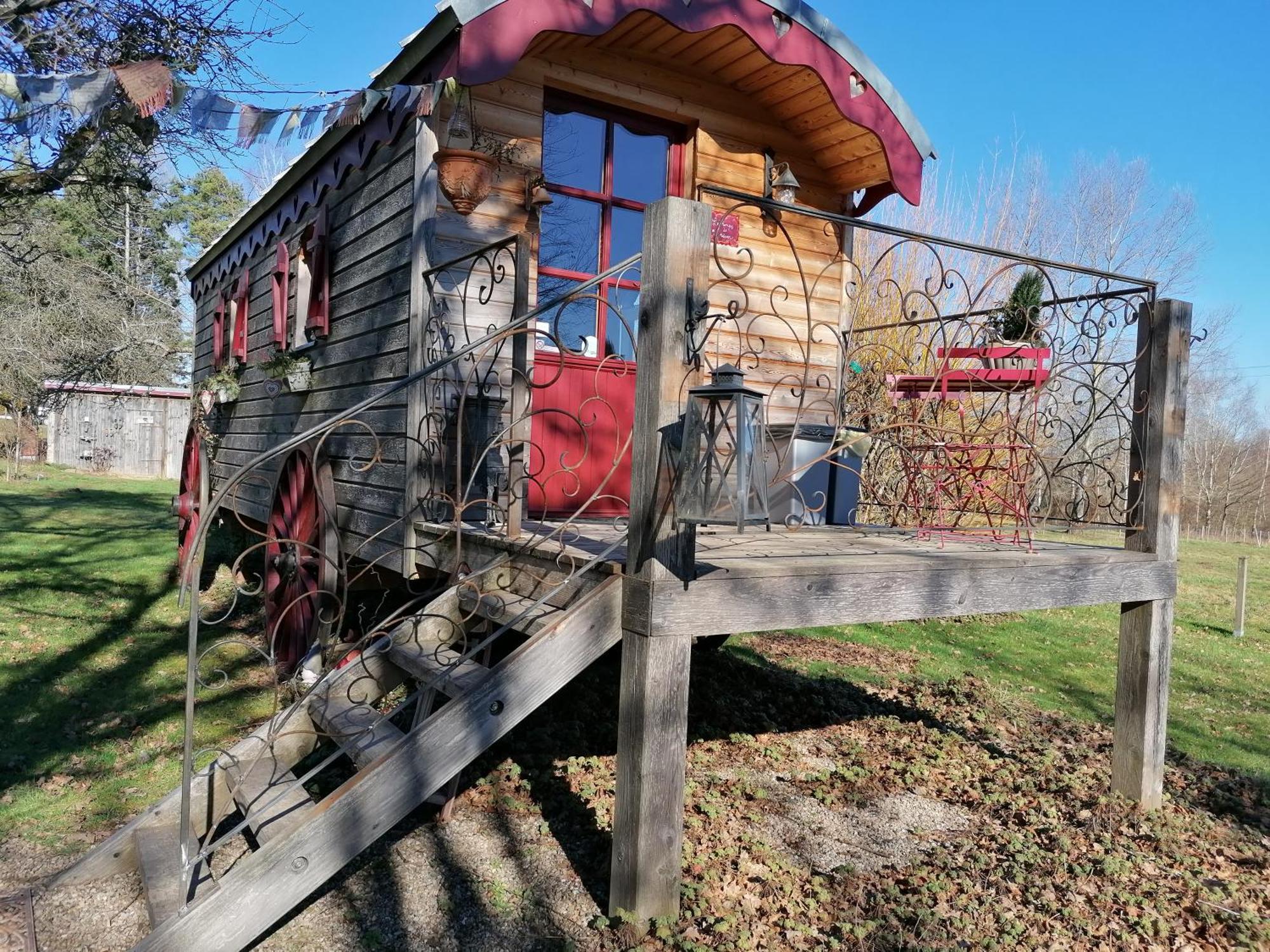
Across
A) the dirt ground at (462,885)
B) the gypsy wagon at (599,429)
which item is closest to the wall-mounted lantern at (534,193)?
the gypsy wagon at (599,429)

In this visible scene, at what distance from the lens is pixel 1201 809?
416 cm

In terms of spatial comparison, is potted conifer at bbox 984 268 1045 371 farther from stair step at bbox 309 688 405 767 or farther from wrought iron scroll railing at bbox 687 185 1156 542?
stair step at bbox 309 688 405 767

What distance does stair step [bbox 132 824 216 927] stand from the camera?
8.13 ft

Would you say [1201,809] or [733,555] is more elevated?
[733,555]

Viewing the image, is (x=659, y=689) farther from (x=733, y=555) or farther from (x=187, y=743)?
(x=187, y=743)

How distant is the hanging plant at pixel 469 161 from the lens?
13.0 feet

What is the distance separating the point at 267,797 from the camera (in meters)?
2.88

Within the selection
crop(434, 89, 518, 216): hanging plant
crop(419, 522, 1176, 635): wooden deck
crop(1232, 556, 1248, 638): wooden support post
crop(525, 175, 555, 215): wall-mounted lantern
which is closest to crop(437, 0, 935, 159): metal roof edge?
crop(525, 175, 555, 215): wall-mounted lantern

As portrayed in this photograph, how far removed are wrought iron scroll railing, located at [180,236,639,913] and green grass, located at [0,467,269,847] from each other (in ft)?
0.82

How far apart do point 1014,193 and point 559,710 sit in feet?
52.3

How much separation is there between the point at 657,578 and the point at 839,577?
2.55 feet

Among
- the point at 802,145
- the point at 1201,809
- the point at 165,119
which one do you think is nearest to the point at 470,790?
the point at 1201,809

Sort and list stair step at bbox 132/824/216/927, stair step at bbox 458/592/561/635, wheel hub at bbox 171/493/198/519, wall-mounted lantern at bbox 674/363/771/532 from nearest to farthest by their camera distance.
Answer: wall-mounted lantern at bbox 674/363/771/532 → stair step at bbox 132/824/216/927 → stair step at bbox 458/592/561/635 → wheel hub at bbox 171/493/198/519

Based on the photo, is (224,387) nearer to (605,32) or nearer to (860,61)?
(605,32)
